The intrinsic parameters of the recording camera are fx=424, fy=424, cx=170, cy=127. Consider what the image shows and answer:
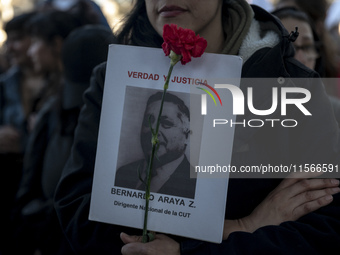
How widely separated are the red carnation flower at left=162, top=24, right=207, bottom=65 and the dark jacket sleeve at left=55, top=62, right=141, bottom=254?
36 cm

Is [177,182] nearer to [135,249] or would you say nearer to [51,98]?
[135,249]

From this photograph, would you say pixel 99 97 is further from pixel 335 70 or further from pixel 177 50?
pixel 335 70

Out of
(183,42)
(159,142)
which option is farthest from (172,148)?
(183,42)

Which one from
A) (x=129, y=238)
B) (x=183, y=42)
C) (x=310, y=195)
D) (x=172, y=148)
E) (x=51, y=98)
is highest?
(x=183, y=42)

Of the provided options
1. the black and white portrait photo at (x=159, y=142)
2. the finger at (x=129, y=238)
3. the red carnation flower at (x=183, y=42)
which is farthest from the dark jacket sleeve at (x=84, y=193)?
the red carnation flower at (x=183, y=42)

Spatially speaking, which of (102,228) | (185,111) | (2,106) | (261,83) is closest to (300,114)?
(261,83)

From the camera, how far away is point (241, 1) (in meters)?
1.28

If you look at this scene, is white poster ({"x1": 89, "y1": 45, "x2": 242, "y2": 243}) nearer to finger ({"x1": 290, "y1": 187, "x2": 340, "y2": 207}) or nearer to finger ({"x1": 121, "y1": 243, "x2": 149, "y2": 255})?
finger ({"x1": 121, "y1": 243, "x2": 149, "y2": 255})

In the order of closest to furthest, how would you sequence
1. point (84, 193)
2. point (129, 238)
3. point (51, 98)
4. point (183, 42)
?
1. point (183, 42)
2. point (129, 238)
3. point (84, 193)
4. point (51, 98)

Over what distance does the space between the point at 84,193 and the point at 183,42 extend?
0.50 m

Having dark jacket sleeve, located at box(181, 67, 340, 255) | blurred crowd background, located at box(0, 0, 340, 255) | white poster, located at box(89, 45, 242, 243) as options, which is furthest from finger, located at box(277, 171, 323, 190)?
blurred crowd background, located at box(0, 0, 340, 255)

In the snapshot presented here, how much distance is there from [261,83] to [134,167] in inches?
15.9

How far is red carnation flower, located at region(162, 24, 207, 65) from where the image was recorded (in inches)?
35.9

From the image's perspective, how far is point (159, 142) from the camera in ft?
3.22
